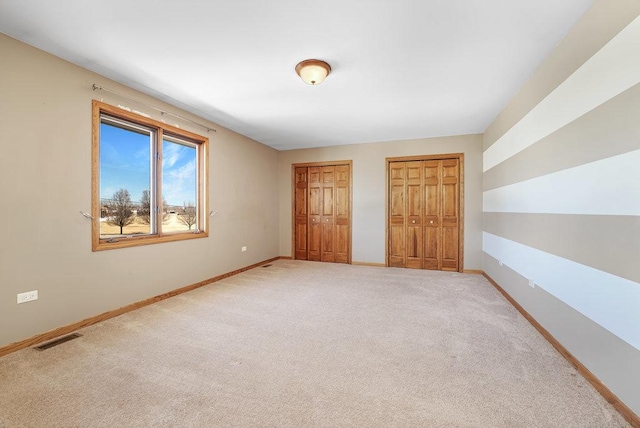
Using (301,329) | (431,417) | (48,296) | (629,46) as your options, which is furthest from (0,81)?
(629,46)

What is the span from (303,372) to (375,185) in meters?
A: 4.37

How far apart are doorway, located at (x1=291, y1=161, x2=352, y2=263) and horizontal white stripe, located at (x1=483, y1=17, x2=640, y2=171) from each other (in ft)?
11.6

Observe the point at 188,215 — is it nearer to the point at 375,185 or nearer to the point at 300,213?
the point at 300,213

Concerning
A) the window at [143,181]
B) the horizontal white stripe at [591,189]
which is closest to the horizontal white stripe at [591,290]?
the horizontal white stripe at [591,189]

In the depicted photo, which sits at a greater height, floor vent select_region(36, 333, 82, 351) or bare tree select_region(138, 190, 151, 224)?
bare tree select_region(138, 190, 151, 224)

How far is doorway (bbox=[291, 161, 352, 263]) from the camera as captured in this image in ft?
19.7

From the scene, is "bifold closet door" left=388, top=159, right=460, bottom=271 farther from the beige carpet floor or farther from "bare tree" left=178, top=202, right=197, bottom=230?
"bare tree" left=178, top=202, right=197, bottom=230

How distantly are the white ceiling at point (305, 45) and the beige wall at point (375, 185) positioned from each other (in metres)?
1.44

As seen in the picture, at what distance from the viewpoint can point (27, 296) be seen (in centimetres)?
233

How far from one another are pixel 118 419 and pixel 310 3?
2823 mm

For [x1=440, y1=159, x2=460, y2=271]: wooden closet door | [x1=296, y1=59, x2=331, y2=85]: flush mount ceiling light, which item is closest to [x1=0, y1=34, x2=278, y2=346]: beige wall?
[x1=296, y1=59, x2=331, y2=85]: flush mount ceiling light

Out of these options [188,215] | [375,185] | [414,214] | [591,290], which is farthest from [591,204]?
[188,215]

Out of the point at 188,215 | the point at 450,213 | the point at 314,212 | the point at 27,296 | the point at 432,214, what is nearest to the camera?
the point at 27,296

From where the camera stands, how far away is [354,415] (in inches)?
60.4
